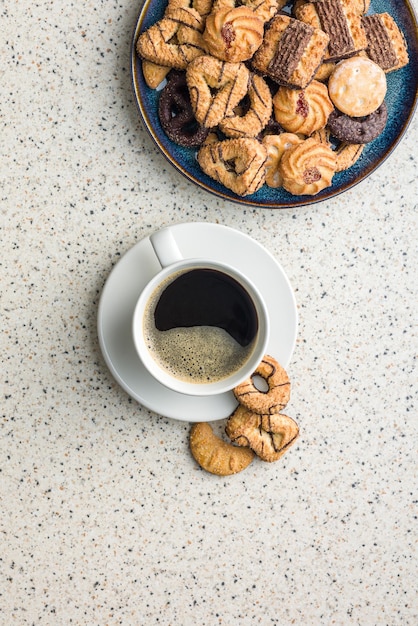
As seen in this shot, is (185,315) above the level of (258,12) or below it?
below

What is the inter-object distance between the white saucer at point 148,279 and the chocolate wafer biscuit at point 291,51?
220 mm

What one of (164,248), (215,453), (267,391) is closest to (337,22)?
(164,248)

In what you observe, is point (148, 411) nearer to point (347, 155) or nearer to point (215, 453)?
point (215, 453)

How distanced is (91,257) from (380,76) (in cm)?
48

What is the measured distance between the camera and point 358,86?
90 centimetres

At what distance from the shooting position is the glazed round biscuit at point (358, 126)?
91 cm

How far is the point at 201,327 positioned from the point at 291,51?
38 cm

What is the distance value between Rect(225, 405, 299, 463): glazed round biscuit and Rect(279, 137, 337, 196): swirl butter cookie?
0.32 metres

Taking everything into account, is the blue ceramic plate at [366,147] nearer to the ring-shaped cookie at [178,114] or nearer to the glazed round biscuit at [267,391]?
the ring-shaped cookie at [178,114]

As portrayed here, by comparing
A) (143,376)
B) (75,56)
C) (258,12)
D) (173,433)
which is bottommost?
(173,433)

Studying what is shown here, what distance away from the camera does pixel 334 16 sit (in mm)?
888

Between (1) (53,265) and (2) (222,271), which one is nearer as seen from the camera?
(2) (222,271)

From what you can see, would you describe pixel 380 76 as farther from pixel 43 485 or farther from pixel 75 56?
pixel 43 485

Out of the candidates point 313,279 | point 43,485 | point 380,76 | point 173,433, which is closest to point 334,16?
point 380,76
